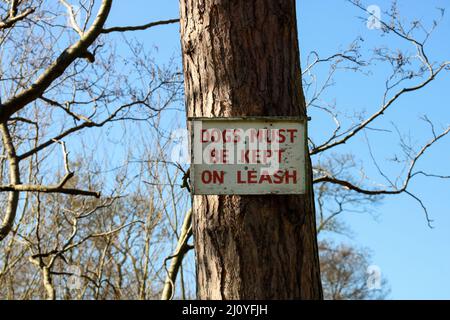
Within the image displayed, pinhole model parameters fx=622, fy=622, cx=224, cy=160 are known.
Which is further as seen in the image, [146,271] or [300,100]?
[146,271]

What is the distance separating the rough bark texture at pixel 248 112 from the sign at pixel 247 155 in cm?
5

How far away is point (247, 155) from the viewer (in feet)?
7.38

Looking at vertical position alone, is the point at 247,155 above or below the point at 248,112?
below

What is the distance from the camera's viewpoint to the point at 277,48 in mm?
2336

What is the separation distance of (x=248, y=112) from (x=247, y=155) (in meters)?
0.16

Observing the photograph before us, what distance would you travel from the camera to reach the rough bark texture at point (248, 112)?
2.16 meters

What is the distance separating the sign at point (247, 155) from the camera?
2.23 meters

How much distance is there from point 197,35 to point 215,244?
820mm

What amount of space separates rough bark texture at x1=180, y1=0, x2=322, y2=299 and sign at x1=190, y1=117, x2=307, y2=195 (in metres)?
0.05

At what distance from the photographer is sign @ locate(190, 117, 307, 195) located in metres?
2.23
